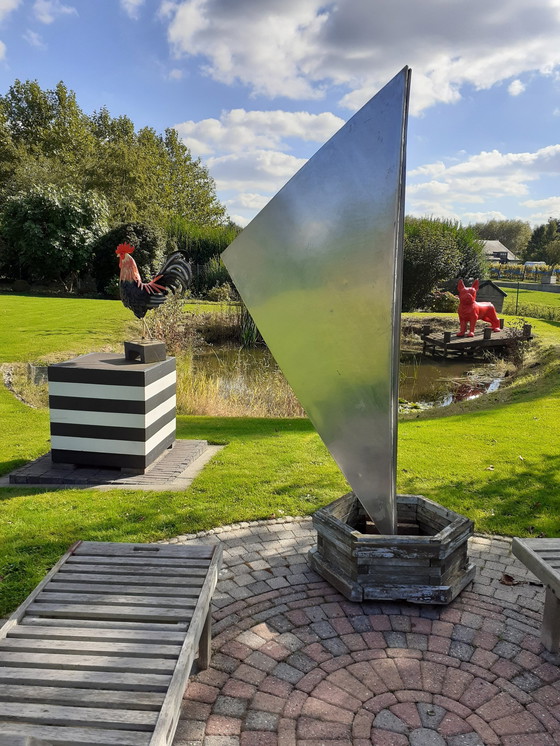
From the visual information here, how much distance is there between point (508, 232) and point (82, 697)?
90.7 meters

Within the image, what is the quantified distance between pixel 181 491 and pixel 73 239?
72.4 feet

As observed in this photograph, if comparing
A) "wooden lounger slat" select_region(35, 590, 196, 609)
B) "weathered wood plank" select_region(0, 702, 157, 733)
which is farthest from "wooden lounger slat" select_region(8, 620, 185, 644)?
"weathered wood plank" select_region(0, 702, 157, 733)

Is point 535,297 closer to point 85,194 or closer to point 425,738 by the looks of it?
point 85,194

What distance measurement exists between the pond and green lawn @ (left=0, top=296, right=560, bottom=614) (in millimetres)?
3190

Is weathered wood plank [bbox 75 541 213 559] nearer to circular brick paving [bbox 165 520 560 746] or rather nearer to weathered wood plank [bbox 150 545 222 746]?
weathered wood plank [bbox 150 545 222 746]

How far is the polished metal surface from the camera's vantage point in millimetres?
3127

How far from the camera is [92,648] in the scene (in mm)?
2432

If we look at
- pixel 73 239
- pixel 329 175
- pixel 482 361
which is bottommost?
pixel 482 361

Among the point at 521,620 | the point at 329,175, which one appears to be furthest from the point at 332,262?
the point at 521,620

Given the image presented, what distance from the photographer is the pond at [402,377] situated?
1193 cm

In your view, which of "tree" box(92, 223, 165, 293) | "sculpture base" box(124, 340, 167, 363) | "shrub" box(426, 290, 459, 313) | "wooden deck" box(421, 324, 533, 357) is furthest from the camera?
"shrub" box(426, 290, 459, 313)

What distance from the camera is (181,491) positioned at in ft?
17.9

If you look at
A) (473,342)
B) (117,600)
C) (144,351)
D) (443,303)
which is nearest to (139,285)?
(144,351)

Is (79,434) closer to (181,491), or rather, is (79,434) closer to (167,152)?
(181,491)
